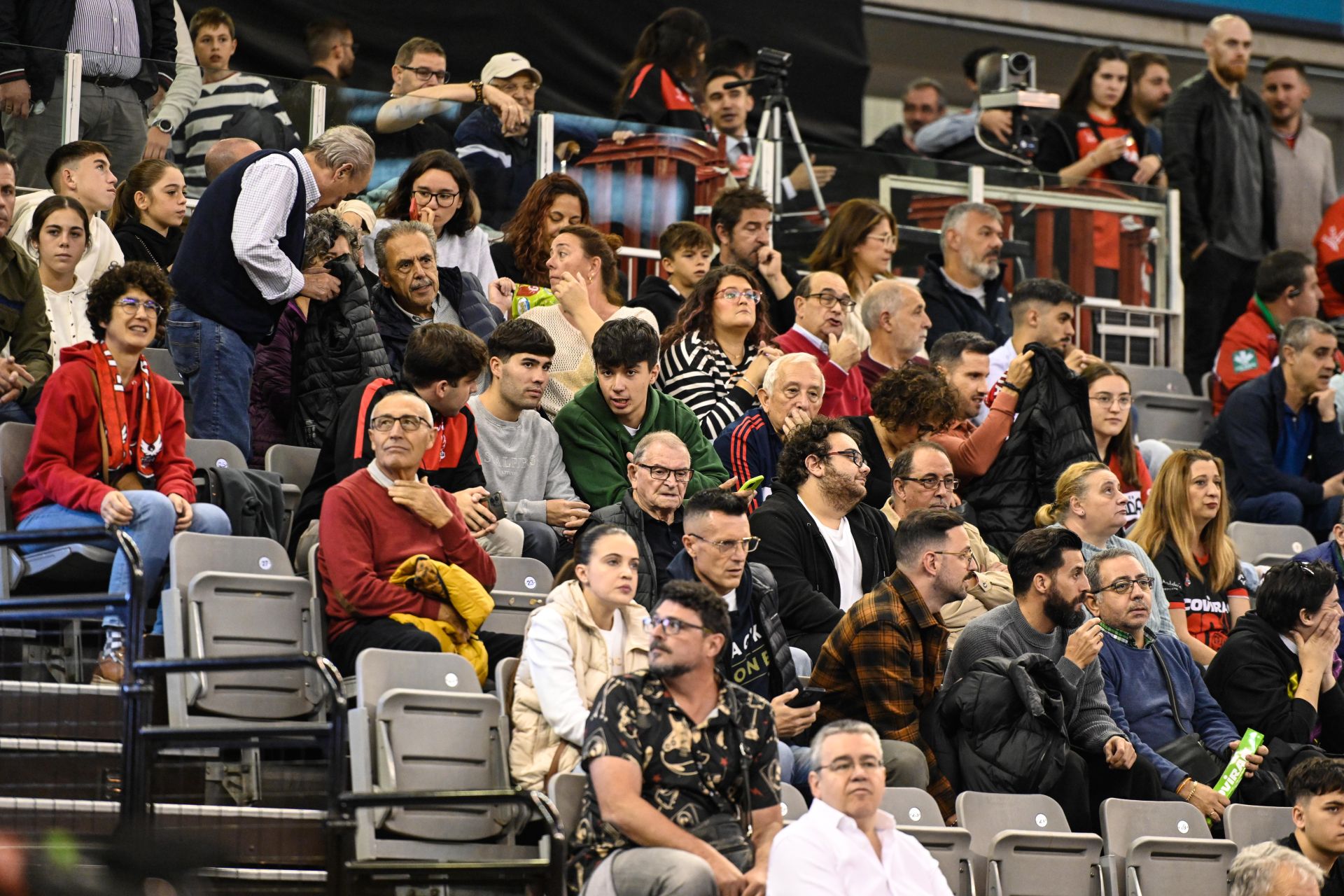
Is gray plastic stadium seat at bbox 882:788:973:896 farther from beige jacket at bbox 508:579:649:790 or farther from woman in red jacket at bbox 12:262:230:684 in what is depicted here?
woman in red jacket at bbox 12:262:230:684

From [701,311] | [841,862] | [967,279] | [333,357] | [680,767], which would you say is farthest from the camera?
[967,279]

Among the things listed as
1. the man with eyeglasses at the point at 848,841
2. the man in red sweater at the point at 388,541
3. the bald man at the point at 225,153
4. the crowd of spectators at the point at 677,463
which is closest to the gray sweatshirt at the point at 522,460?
the crowd of spectators at the point at 677,463

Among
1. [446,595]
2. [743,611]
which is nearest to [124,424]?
[446,595]

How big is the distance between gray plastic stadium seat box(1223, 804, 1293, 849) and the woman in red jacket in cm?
326

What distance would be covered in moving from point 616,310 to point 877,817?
11.9ft

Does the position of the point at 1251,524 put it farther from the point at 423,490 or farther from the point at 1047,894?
the point at 423,490

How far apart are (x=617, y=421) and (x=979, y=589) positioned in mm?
1417

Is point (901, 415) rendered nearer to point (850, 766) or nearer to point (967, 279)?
point (967, 279)

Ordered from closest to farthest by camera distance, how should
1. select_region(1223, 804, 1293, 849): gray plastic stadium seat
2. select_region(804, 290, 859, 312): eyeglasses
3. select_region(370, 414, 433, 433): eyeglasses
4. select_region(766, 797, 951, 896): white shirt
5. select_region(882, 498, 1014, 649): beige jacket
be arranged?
select_region(766, 797, 951, 896): white shirt, select_region(370, 414, 433, 433): eyeglasses, select_region(1223, 804, 1293, 849): gray plastic stadium seat, select_region(882, 498, 1014, 649): beige jacket, select_region(804, 290, 859, 312): eyeglasses

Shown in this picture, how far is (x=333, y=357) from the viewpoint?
7.04 meters

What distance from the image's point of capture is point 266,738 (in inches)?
190

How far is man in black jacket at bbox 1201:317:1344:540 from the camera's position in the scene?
912 cm

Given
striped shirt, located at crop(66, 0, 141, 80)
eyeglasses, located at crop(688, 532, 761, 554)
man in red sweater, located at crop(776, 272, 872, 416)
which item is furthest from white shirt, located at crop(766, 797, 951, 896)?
striped shirt, located at crop(66, 0, 141, 80)

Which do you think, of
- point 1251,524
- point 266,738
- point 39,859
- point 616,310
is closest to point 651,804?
point 266,738
